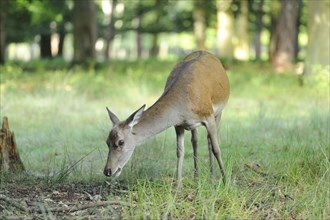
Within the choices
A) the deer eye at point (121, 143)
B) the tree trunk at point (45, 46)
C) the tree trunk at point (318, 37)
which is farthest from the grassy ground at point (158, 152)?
the tree trunk at point (45, 46)

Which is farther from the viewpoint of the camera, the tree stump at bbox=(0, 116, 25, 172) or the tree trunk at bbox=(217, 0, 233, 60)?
the tree trunk at bbox=(217, 0, 233, 60)

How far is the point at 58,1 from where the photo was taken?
2484 cm

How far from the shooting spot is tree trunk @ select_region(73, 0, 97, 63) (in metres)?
20.1

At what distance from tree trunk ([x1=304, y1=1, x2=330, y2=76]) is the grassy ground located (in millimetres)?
669

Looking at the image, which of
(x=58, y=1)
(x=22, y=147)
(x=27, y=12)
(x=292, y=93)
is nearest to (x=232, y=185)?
(x=22, y=147)

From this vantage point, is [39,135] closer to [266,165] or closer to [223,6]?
[266,165]

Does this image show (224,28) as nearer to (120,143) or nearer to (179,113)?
(179,113)

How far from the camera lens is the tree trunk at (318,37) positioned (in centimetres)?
1689

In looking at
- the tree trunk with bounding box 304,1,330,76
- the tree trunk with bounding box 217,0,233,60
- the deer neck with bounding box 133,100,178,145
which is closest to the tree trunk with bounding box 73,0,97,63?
the tree trunk with bounding box 304,1,330,76

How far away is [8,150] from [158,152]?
2082mm

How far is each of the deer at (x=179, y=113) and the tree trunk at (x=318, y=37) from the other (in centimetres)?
940

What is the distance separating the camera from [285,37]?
67.8 feet

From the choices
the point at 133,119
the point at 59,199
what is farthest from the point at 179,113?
the point at 59,199

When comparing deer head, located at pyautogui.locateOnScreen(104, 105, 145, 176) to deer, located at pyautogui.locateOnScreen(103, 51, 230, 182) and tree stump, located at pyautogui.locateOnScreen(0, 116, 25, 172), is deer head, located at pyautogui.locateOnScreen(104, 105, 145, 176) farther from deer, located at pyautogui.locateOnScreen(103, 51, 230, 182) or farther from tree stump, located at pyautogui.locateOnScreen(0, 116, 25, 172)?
tree stump, located at pyautogui.locateOnScreen(0, 116, 25, 172)
